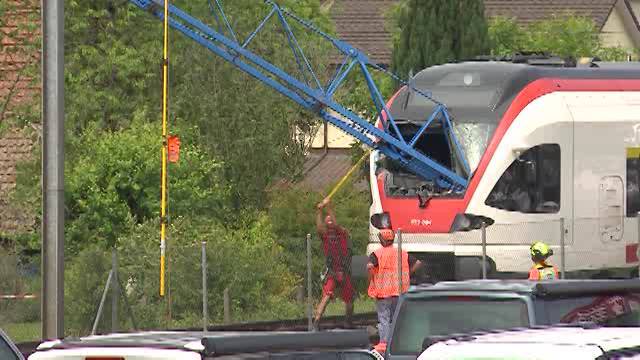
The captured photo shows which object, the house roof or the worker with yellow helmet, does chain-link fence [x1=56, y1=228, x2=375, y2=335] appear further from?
the house roof

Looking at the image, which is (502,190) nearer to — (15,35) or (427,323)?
(427,323)

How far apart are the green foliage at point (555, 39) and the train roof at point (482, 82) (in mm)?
26103

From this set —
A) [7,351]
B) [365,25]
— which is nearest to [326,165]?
[365,25]

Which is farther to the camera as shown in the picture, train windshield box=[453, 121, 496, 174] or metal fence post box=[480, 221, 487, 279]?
train windshield box=[453, 121, 496, 174]

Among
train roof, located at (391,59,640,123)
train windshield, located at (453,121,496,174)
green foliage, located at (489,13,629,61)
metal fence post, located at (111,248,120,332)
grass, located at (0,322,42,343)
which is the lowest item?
grass, located at (0,322,42,343)

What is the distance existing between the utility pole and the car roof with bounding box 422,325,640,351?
40.7 ft

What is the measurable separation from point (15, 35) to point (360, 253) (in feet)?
47.8

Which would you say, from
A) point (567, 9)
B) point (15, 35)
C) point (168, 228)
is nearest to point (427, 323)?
point (168, 228)

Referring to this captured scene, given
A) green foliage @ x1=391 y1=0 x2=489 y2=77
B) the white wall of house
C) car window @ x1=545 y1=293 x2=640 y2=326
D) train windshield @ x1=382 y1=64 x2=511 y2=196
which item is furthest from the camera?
the white wall of house

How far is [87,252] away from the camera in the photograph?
1184 inches

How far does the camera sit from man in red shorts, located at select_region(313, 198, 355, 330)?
94.0ft

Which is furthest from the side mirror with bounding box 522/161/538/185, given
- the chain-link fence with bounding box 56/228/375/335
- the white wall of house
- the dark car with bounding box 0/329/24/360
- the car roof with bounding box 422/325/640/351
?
the white wall of house

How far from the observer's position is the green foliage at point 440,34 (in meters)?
46.8

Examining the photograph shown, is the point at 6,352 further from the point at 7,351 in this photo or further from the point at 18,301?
the point at 18,301
